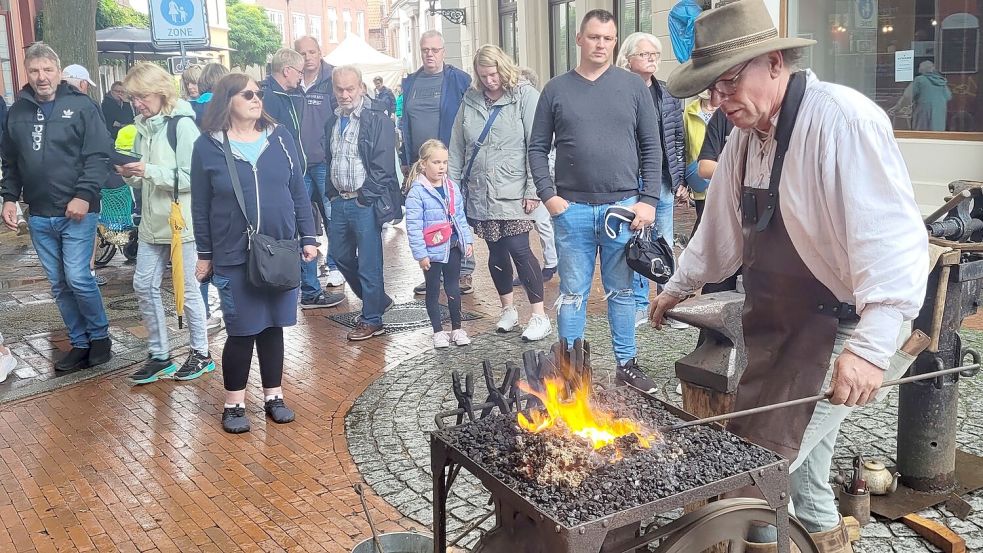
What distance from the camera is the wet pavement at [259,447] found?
4.25 meters

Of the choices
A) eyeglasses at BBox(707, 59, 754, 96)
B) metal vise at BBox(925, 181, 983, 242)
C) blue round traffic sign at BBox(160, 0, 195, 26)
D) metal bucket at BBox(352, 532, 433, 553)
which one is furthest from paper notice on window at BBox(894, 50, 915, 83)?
metal bucket at BBox(352, 532, 433, 553)

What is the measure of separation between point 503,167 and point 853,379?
4.58 meters

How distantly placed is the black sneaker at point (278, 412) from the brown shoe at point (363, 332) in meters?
1.68

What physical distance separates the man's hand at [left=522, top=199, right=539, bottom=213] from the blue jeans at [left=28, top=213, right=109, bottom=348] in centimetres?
309

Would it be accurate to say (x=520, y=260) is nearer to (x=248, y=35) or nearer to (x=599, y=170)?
(x=599, y=170)

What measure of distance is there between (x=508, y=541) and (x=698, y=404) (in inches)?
52.9

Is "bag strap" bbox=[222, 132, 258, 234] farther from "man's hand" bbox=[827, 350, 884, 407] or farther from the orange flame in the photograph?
"man's hand" bbox=[827, 350, 884, 407]

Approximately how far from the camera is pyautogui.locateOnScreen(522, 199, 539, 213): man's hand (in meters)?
6.85

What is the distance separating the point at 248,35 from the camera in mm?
64250

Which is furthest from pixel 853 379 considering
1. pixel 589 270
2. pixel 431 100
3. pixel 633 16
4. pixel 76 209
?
pixel 633 16

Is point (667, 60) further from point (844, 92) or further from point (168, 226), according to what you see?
point (844, 92)

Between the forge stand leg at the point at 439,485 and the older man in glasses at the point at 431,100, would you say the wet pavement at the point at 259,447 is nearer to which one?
the forge stand leg at the point at 439,485

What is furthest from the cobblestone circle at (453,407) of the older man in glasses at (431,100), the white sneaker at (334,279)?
the white sneaker at (334,279)

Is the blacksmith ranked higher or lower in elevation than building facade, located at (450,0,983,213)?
lower
